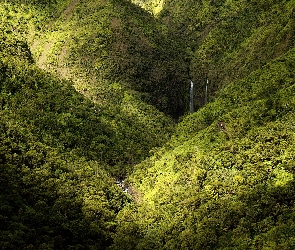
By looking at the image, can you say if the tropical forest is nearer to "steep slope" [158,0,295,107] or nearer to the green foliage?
the green foliage

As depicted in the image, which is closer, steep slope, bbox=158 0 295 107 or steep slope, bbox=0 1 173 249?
steep slope, bbox=0 1 173 249

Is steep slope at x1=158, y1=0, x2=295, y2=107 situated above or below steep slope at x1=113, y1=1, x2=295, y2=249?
above

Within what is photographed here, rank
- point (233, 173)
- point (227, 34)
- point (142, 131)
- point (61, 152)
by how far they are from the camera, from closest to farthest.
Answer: point (233, 173)
point (61, 152)
point (142, 131)
point (227, 34)

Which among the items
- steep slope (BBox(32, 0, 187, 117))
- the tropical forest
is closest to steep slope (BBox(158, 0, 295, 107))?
the tropical forest

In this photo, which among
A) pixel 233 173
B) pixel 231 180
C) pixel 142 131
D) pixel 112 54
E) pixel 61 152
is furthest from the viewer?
pixel 112 54

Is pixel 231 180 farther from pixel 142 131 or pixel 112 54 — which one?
pixel 112 54

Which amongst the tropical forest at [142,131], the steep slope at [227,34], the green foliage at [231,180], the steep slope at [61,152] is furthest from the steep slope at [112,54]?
the green foliage at [231,180]

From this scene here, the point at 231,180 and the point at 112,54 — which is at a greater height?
the point at 112,54

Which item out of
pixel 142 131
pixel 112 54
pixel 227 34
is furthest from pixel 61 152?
pixel 227 34

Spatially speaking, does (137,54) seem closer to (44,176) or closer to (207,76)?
(207,76)
